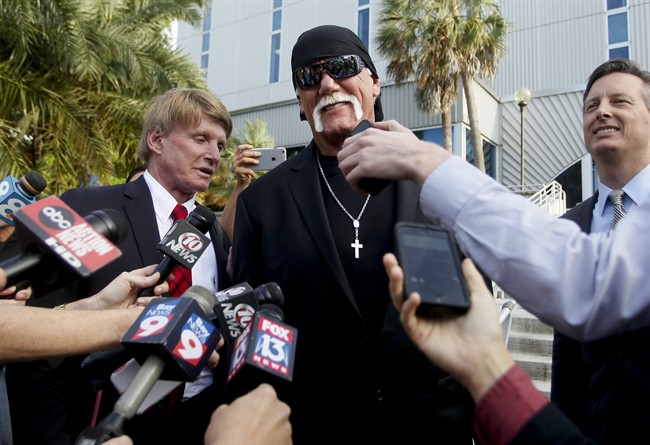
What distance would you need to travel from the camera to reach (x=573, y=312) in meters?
1.10

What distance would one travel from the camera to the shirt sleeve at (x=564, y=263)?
108 centimetres

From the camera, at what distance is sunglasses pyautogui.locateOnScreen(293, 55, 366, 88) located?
2416 millimetres

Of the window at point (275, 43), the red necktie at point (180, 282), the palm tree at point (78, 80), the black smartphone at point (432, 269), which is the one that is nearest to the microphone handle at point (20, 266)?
the black smartphone at point (432, 269)

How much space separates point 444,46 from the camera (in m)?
15.1

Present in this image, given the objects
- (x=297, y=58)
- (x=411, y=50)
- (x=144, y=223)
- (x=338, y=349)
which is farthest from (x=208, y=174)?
(x=411, y=50)

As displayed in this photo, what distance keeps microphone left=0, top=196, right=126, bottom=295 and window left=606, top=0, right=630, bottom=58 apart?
65.8ft

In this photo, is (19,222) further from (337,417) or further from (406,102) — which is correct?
(406,102)

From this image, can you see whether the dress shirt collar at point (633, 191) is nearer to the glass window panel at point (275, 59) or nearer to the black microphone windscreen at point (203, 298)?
the black microphone windscreen at point (203, 298)

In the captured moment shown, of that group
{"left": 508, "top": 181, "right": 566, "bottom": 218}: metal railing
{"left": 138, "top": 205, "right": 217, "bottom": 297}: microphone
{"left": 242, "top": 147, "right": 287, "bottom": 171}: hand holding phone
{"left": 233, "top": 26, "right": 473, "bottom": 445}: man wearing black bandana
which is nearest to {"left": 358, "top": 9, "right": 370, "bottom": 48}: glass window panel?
{"left": 508, "top": 181, "right": 566, "bottom": 218}: metal railing

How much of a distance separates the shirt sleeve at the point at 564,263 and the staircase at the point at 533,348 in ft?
15.2

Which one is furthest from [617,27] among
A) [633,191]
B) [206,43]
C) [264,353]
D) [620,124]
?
[264,353]

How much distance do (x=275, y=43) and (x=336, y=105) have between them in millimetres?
23898

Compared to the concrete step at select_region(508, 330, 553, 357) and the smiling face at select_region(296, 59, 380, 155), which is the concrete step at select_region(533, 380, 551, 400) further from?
the smiling face at select_region(296, 59, 380, 155)

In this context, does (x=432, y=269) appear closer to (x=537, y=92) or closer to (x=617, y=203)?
(x=617, y=203)
